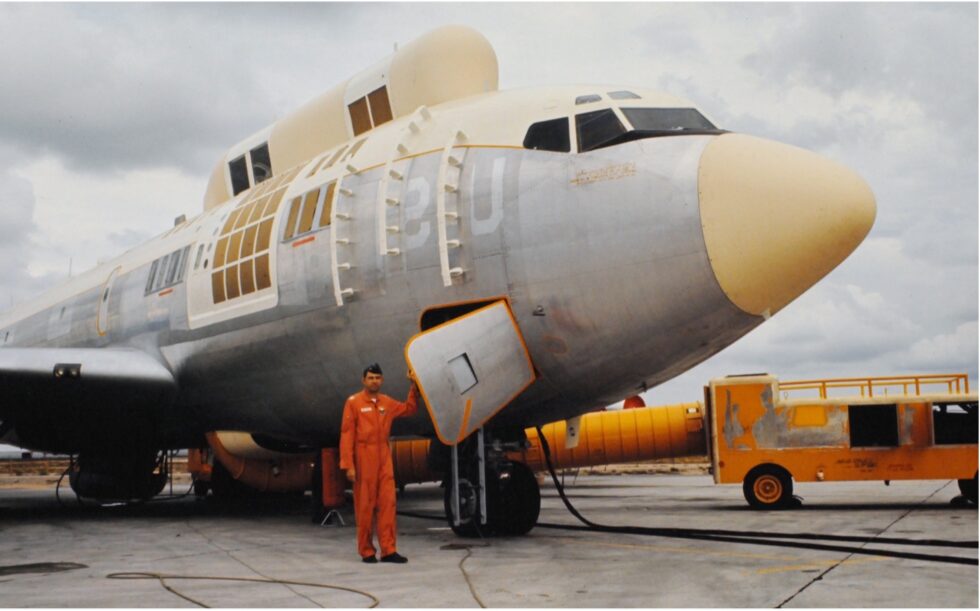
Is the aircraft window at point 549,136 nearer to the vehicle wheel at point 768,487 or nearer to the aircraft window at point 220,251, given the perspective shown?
the aircraft window at point 220,251

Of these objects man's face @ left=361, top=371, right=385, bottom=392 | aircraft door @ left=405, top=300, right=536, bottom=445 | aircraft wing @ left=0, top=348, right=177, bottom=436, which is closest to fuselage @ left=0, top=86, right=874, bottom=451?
aircraft door @ left=405, top=300, right=536, bottom=445

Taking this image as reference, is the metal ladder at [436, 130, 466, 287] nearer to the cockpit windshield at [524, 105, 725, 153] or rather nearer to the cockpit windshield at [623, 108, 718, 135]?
the cockpit windshield at [524, 105, 725, 153]

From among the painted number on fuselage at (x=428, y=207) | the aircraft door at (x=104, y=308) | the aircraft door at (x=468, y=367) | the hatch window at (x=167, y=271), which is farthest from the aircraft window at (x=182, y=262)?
the aircraft door at (x=468, y=367)

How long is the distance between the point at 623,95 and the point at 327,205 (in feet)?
12.0

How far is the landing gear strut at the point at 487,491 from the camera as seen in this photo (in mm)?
10242

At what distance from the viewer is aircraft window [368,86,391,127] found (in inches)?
496

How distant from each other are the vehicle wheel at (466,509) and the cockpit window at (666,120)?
13.9 ft

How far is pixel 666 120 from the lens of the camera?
9.88 metres

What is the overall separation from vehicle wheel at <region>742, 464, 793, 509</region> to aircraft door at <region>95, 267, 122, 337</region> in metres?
10.8

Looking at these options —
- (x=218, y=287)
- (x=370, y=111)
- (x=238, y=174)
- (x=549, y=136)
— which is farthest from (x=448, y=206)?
(x=238, y=174)

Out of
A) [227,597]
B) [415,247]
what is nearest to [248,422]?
[415,247]

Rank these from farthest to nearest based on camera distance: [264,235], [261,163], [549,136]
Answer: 1. [261,163]
2. [264,235]
3. [549,136]

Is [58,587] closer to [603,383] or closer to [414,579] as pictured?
[414,579]

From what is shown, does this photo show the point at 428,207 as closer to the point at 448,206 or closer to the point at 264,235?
the point at 448,206
